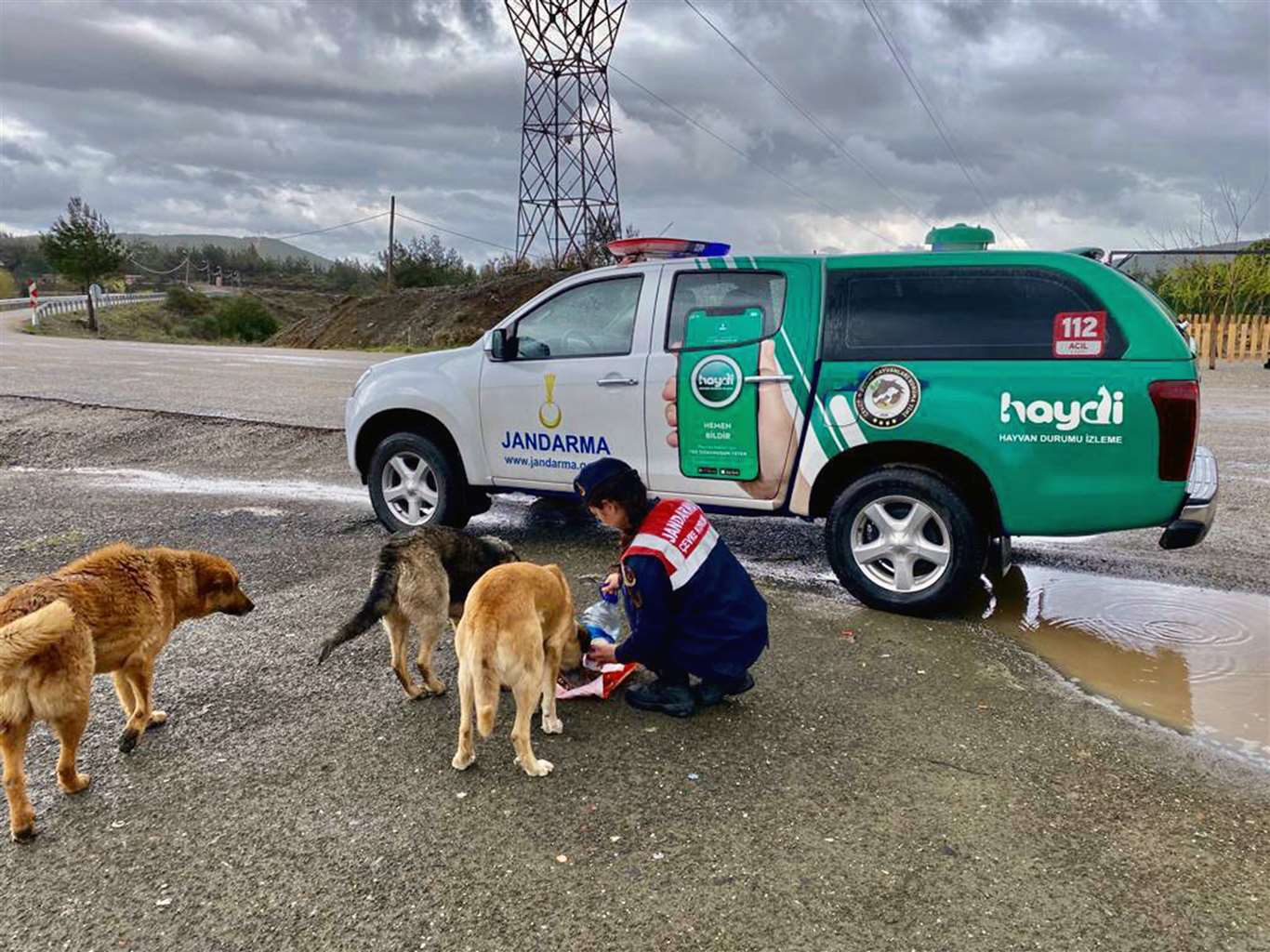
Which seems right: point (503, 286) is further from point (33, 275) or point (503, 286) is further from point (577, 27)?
point (33, 275)

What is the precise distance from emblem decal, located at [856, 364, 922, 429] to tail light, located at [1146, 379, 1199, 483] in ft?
3.78

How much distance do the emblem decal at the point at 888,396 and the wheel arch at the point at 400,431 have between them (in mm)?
2870

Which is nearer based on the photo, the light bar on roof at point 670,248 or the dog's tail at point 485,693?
the dog's tail at point 485,693

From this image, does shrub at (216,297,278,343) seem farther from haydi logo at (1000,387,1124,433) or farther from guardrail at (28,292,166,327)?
haydi logo at (1000,387,1124,433)

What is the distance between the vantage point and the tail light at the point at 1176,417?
4.56 metres

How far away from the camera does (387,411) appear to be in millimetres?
6789

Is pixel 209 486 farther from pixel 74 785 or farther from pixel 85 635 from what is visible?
pixel 85 635

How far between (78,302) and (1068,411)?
5354 cm

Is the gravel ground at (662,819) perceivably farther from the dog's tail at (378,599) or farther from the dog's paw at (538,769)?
the dog's tail at (378,599)

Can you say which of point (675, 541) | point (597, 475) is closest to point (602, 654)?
point (675, 541)

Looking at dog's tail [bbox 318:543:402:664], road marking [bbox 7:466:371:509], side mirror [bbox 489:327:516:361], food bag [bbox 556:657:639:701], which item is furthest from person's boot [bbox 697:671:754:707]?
road marking [bbox 7:466:371:509]

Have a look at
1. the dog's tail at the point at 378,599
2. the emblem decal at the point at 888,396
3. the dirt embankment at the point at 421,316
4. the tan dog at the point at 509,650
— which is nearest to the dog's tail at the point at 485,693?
the tan dog at the point at 509,650

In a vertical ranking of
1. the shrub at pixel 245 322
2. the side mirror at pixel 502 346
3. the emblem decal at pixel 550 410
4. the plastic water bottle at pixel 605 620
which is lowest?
the plastic water bottle at pixel 605 620

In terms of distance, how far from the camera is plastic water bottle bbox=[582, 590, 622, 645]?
15.6 ft
